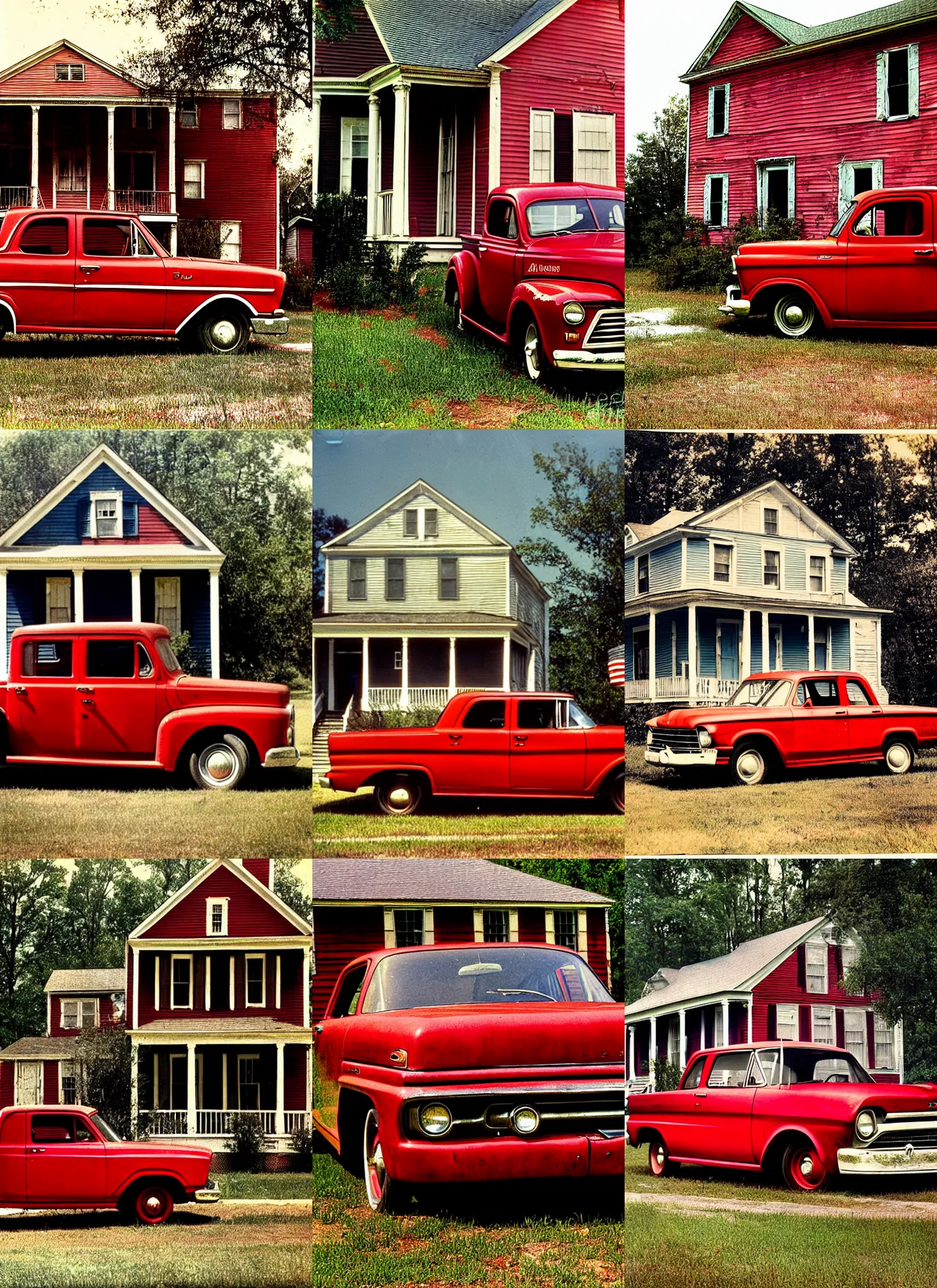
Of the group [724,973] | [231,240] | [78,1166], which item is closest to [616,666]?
[724,973]

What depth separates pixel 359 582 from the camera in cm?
1478

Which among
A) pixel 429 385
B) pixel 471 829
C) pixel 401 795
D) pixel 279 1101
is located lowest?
pixel 279 1101

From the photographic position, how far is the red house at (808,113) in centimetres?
1521

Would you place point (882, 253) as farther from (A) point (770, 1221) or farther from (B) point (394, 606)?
(A) point (770, 1221)

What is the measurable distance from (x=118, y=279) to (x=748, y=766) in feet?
25.6

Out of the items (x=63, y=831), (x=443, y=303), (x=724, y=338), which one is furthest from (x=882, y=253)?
(x=63, y=831)

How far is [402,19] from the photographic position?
15375 millimetres

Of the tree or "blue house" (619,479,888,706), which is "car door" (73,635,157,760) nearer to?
"blue house" (619,479,888,706)

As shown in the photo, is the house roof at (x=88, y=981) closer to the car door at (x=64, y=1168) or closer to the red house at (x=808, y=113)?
the car door at (x=64, y=1168)

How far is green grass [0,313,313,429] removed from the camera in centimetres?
1489

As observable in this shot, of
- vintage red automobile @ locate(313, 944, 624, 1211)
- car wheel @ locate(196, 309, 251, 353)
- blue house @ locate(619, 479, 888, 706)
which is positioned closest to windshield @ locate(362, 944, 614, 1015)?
vintage red automobile @ locate(313, 944, 624, 1211)

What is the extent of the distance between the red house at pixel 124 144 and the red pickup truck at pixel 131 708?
4.18 meters

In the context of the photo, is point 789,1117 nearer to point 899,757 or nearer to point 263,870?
point 899,757

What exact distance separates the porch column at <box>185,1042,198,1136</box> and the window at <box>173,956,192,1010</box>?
0.38 meters
